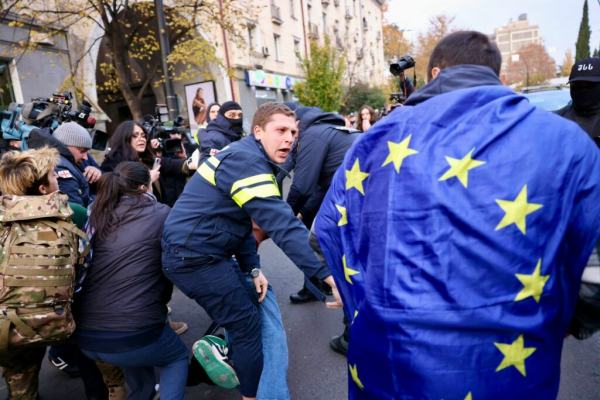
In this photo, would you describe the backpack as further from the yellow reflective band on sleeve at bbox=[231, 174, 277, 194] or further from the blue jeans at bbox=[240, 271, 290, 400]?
the blue jeans at bbox=[240, 271, 290, 400]

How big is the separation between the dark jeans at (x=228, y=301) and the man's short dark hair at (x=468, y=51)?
5.25 feet

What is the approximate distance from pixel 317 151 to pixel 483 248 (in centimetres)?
248

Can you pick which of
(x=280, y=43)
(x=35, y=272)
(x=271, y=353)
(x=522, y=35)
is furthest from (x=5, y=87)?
(x=522, y=35)

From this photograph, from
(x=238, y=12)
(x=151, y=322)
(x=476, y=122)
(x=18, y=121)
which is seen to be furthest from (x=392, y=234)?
(x=238, y=12)

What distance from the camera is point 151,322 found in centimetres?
240

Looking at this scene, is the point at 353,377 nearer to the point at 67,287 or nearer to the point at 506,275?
the point at 506,275

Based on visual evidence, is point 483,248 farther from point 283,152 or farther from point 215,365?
point 215,365

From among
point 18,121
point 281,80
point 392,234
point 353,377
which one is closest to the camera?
point 392,234

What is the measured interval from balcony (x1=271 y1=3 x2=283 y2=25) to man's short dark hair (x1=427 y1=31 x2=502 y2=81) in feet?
77.7

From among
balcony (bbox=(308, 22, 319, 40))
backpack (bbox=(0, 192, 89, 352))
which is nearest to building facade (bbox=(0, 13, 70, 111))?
backpack (bbox=(0, 192, 89, 352))

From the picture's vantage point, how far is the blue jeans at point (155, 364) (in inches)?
93.7

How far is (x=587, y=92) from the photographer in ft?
12.2

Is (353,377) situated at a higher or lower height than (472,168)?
lower

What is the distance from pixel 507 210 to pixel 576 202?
0.19 metres
